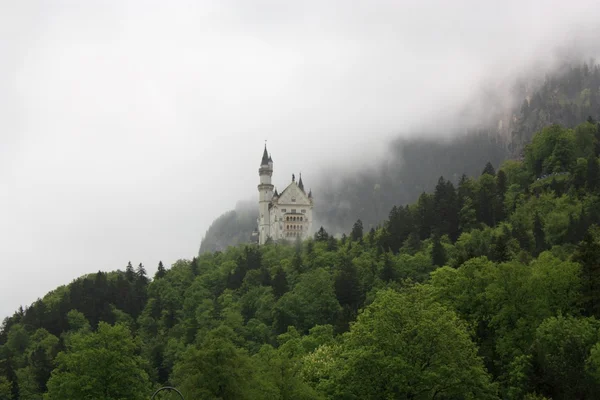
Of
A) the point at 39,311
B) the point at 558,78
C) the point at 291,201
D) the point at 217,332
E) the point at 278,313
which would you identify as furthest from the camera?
the point at 558,78

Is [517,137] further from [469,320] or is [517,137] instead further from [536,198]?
[469,320]

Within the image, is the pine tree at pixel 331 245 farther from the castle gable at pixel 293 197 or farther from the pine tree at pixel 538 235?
the pine tree at pixel 538 235

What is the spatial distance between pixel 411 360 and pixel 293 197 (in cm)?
11116

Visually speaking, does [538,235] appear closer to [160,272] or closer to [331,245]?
[331,245]

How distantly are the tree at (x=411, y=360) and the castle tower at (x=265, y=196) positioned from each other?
362 ft

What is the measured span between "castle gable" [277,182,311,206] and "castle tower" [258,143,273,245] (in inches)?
241

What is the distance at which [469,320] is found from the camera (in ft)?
227

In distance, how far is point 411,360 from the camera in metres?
56.9

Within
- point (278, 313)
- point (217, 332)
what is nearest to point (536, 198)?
point (278, 313)

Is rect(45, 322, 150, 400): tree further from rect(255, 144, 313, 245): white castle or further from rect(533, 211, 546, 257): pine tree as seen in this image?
rect(255, 144, 313, 245): white castle

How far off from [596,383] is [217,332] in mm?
27386

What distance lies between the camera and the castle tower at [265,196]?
172m

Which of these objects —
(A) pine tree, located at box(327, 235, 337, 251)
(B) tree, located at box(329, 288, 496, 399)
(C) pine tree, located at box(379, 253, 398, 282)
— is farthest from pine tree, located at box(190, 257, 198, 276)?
(B) tree, located at box(329, 288, 496, 399)

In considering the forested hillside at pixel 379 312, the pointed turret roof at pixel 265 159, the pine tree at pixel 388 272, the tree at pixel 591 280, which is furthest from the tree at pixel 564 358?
the pointed turret roof at pixel 265 159
